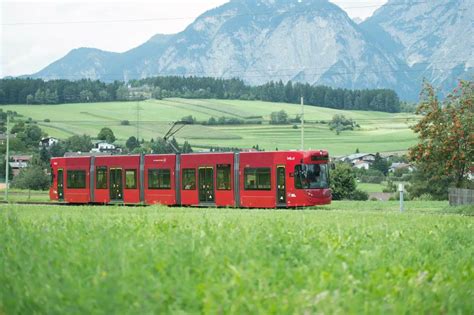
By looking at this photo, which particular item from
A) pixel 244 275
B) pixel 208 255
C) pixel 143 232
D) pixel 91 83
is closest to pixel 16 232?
pixel 143 232

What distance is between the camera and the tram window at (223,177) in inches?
1847

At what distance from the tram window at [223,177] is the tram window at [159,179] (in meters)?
3.86

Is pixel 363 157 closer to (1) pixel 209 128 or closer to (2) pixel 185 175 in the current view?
(1) pixel 209 128

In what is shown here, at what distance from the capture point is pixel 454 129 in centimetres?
5119

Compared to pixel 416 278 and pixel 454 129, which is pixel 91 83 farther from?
pixel 416 278

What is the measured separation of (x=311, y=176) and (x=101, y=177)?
592 inches

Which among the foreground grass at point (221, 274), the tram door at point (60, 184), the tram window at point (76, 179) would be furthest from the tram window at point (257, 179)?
the foreground grass at point (221, 274)

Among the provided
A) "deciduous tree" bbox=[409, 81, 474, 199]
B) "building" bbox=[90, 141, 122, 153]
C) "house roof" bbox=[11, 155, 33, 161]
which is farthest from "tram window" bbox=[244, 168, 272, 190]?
"house roof" bbox=[11, 155, 33, 161]

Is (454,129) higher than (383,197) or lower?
higher

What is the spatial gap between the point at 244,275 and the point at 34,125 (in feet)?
473

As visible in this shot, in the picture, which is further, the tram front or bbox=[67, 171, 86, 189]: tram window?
bbox=[67, 171, 86, 189]: tram window

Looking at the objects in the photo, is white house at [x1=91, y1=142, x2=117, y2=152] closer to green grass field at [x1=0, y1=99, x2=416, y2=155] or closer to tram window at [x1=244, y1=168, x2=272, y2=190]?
green grass field at [x1=0, y1=99, x2=416, y2=155]

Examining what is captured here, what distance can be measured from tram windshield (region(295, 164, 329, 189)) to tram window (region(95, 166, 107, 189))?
47.1 feet

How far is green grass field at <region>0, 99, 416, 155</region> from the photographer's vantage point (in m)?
151
